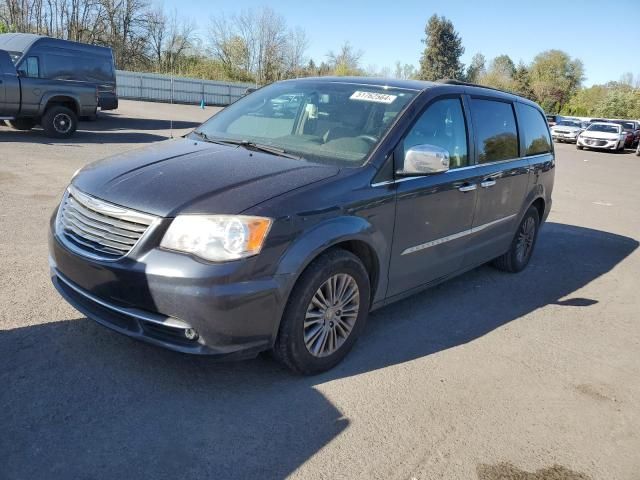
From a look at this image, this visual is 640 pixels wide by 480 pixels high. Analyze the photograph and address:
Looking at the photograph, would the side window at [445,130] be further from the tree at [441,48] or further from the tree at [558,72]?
the tree at [558,72]

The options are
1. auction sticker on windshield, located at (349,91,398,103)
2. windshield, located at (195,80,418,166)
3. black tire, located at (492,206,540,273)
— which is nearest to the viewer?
windshield, located at (195,80,418,166)

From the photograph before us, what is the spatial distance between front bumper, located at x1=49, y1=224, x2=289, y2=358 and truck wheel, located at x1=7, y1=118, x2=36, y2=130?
13.6m

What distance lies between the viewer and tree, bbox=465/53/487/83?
75812mm

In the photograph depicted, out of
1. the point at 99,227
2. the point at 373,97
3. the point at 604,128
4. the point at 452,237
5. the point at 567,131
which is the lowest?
the point at 452,237

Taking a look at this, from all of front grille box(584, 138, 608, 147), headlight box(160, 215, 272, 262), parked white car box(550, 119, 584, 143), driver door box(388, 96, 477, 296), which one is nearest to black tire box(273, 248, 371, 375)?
headlight box(160, 215, 272, 262)

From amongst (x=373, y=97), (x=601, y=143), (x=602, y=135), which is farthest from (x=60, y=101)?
(x=602, y=135)

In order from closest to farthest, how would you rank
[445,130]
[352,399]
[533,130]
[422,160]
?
1. [352,399]
2. [422,160]
3. [445,130]
4. [533,130]

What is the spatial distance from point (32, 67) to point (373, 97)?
14.0 m

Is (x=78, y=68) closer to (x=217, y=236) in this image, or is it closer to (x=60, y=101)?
(x=60, y=101)

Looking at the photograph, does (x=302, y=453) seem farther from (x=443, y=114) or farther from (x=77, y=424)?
(x=443, y=114)

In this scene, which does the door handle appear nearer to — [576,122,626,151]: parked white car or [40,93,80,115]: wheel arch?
[40,93,80,115]: wheel arch

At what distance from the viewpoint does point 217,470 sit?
2590 mm

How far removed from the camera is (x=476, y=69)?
8225 centimetres

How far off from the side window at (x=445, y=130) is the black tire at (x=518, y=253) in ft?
5.59
